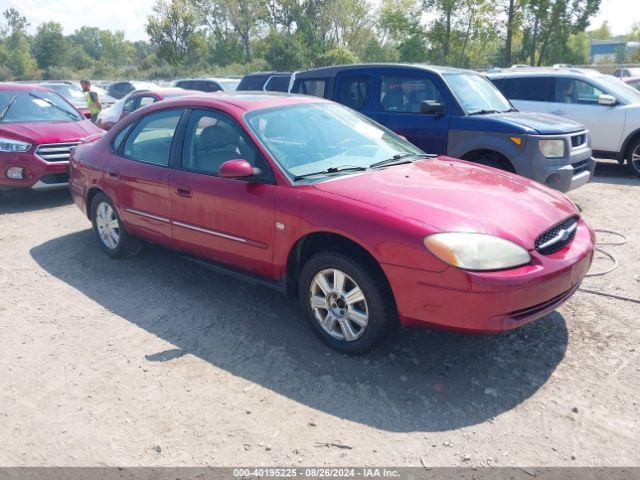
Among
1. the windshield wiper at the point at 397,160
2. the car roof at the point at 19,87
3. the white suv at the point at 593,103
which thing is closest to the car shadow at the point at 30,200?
the car roof at the point at 19,87

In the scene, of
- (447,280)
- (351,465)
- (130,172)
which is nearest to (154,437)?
(351,465)

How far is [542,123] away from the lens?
6.85m

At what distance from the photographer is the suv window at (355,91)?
25.4 feet

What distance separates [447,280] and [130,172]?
10.6 feet

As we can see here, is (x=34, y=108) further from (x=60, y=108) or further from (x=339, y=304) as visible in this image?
(x=339, y=304)

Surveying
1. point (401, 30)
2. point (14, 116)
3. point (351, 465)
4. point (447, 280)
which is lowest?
point (351, 465)

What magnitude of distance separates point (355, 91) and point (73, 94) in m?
11.5

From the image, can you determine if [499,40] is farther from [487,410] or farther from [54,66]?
[54,66]

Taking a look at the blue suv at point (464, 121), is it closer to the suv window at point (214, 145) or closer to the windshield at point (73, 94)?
the suv window at point (214, 145)

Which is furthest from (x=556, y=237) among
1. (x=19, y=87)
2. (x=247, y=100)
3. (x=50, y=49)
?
(x=50, y=49)

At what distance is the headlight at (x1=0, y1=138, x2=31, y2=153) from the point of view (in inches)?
309

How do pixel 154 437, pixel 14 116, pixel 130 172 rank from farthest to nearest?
pixel 14 116 < pixel 130 172 < pixel 154 437

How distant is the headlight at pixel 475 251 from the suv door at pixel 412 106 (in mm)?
3967

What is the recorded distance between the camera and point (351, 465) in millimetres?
2750
